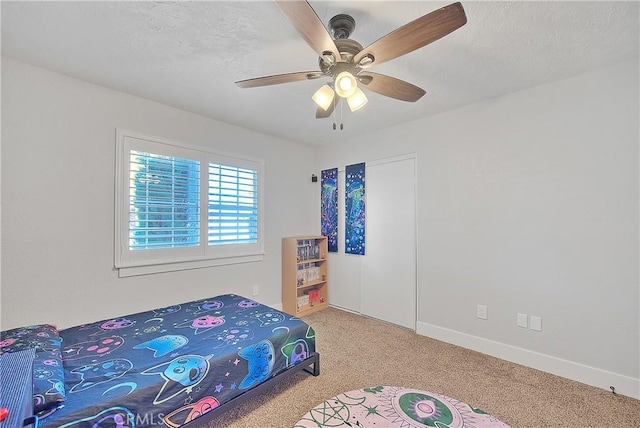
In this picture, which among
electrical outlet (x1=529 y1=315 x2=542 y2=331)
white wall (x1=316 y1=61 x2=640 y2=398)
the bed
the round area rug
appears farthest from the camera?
electrical outlet (x1=529 y1=315 x2=542 y2=331)

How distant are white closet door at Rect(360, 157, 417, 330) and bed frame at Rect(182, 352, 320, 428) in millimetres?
1578

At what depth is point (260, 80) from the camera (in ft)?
5.84

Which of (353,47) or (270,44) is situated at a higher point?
(270,44)

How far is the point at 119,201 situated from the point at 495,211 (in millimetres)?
3708

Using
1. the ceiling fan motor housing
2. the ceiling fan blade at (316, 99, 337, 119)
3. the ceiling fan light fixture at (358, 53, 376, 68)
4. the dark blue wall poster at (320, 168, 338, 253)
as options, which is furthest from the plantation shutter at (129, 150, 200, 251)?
the ceiling fan light fixture at (358, 53, 376, 68)

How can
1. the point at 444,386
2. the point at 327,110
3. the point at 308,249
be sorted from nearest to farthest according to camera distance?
the point at 327,110 < the point at 444,386 < the point at 308,249

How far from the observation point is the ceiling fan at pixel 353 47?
1.23 meters

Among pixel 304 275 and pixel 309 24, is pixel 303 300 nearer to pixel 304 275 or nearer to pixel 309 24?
pixel 304 275

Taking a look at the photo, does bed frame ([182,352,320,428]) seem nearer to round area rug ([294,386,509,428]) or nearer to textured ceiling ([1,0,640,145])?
round area rug ([294,386,509,428])

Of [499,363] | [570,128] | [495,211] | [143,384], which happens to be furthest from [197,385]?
[570,128]

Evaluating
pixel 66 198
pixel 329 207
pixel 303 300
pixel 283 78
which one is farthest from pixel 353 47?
pixel 303 300

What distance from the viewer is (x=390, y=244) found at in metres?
3.65

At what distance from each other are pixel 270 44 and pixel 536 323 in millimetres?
3254

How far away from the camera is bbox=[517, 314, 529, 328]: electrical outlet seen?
8.42 feet
